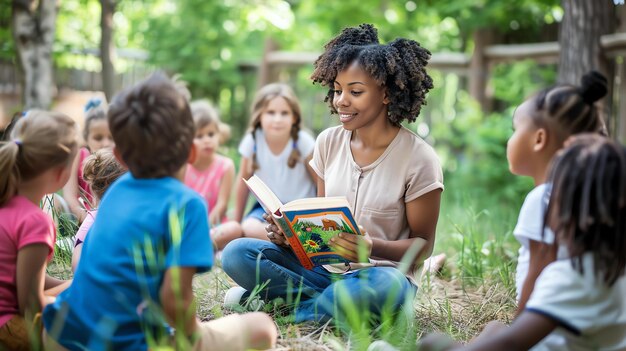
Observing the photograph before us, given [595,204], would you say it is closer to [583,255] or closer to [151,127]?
[583,255]

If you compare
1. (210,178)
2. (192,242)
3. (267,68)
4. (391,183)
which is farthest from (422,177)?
(267,68)

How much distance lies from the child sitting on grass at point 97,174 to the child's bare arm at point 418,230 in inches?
45.4

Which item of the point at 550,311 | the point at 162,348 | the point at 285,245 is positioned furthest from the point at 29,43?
the point at 550,311

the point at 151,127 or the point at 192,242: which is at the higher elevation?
the point at 151,127

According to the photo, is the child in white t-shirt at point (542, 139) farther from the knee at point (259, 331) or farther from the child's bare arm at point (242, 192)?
the child's bare arm at point (242, 192)

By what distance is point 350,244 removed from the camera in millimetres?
2650

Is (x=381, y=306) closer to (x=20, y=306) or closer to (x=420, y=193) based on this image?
(x=420, y=193)

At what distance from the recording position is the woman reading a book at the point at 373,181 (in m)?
2.87

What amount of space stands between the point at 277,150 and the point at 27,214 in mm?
2759

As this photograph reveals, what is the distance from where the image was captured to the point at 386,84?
2971mm

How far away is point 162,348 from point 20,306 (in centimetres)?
54

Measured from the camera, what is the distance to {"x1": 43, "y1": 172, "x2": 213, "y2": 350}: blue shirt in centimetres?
196

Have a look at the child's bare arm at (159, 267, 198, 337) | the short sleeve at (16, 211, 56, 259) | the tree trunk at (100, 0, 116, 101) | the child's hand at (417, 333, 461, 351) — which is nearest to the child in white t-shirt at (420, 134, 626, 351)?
the child's hand at (417, 333, 461, 351)

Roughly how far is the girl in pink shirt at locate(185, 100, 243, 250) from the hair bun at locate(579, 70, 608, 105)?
125 inches
